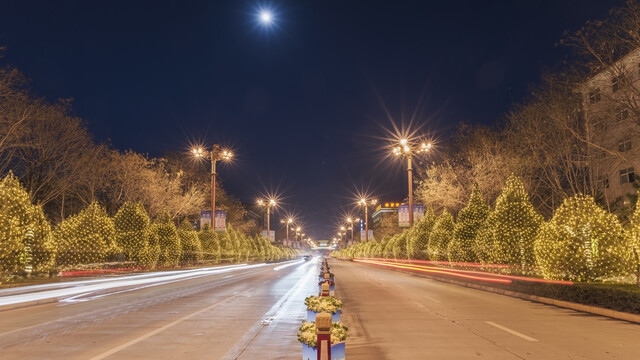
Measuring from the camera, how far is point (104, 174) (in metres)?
47.7

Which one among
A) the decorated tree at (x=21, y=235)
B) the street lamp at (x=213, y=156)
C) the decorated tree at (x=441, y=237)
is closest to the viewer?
the decorated tree at (x=21, y=235)

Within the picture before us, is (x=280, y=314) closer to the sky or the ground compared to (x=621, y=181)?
closer to the ground

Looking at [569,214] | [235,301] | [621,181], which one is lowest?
[235,301]

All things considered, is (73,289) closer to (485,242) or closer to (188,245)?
(485,242)

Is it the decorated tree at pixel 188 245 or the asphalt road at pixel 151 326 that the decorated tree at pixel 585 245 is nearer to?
the asphalt road at pixel 151 326

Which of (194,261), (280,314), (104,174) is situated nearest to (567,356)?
(280,314)

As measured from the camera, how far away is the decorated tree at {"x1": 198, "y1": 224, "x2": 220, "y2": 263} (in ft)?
173

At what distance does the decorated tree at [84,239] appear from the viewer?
31125 mm

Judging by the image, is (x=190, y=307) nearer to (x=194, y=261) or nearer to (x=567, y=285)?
(x=567, y=285)

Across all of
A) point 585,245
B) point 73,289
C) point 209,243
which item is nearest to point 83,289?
point 73,289

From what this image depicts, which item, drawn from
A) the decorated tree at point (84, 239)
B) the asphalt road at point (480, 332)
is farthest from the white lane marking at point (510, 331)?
the decorated tree at point (84, 239)

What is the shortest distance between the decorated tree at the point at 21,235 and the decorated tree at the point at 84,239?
5534mm

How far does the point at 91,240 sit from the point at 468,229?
24.2 meters

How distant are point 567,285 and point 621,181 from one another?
1398 inches
